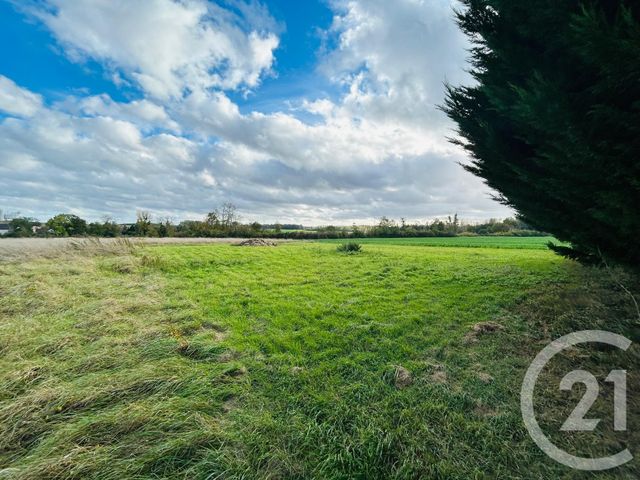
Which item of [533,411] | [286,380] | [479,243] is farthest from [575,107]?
[479,243]

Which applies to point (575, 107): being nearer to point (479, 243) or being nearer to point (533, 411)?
point (533, 411)

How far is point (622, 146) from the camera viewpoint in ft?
9.47

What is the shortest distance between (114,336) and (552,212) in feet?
26.4

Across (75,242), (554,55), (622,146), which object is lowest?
(75,242)

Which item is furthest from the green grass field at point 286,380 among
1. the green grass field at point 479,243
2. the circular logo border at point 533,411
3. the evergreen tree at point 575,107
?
the green grass field at point 479,243

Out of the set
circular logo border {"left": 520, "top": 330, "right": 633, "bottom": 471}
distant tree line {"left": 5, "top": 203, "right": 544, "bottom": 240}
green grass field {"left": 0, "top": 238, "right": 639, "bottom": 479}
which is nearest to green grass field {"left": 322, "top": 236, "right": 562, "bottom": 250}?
distant tree line {"left": 5, "top": 203, "right": 544, "bottom": 240}

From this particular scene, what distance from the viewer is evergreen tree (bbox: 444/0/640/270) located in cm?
270

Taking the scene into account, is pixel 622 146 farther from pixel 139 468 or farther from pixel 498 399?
pixel 139 468

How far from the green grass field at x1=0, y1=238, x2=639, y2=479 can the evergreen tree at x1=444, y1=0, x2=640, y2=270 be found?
6.16 ft

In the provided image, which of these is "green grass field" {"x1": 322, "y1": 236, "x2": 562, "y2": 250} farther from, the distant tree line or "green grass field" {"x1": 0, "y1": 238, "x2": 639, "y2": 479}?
"green grass field" {"x1": 0, "y1": 238, "x2": 639, "y2": 479}

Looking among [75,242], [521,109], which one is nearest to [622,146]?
[521,109]

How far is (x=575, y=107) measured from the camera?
3.17m

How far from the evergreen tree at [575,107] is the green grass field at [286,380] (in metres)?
1.88

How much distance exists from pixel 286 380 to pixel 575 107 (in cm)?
499
